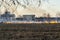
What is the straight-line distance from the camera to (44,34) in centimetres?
600

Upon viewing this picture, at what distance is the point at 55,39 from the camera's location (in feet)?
18.2

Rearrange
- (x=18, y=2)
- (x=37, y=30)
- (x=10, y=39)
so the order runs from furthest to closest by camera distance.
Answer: (x=37, y=30) < (x=10, y=39) < (x=18, y=2)

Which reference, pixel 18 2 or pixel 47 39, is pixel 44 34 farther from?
pixel 18 2

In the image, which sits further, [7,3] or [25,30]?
[25,30]

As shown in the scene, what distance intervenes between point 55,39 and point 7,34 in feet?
4.53

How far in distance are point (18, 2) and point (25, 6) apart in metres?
0.13

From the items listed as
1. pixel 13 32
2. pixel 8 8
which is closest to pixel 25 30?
pixel 13 32

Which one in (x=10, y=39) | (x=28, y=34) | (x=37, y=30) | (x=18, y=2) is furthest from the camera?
(x=37, y=30)

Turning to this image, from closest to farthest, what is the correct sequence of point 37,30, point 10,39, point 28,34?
1. point 10,39
2. point 28,34
3. point 37,30

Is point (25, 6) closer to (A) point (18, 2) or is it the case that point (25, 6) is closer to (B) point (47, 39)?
(A) point (18, 2)

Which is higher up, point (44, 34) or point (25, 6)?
point (25, 6)

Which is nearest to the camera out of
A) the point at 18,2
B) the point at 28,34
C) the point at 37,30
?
the point at 18,2

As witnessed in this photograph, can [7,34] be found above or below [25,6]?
below

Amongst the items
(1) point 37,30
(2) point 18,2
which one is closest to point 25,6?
(2) point 18,2
